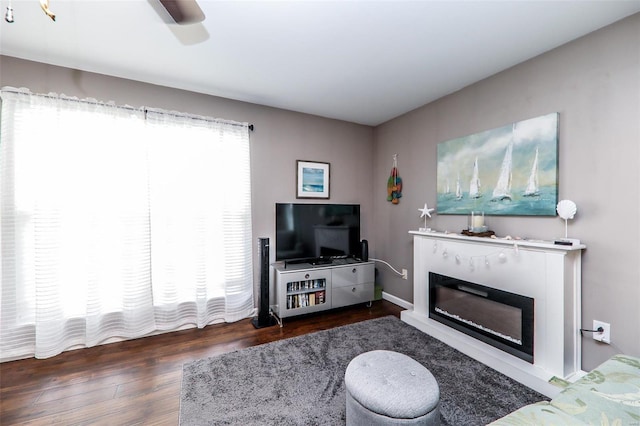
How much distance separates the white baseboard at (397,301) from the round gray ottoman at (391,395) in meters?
1.97

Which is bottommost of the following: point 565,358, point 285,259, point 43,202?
point 565,358

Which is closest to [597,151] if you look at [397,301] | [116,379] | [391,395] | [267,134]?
[391,395]

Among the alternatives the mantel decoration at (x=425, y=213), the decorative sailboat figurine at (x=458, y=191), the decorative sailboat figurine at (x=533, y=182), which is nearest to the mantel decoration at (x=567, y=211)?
the decorative sailboat figurine at (x=533, y=182)

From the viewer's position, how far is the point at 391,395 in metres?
1.33

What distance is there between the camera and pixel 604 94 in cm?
184

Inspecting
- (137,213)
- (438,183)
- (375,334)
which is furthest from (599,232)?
(137,213)

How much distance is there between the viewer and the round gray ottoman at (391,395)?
128 cm

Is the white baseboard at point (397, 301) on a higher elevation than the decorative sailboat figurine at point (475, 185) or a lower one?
lower

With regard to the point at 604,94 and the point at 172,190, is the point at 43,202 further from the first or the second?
the point at 604,94

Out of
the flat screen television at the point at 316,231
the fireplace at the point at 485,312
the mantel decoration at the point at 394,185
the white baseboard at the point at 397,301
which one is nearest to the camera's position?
the fireplace at the point at 485,312

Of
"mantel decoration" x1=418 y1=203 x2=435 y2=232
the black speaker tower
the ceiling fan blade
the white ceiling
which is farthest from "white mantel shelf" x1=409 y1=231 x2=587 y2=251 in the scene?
the ceiling fan blade

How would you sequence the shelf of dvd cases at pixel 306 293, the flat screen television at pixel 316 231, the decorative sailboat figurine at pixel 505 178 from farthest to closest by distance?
1. the flat screen television at pixel 316 231
2. the shelf of dvd cases at pixel 306 293
3. the decorative sailboat figurine at pixel 505 178

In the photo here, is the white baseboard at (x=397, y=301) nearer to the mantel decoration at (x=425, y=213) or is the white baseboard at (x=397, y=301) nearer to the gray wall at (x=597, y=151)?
the mantel decoration at (x=425, y=213)

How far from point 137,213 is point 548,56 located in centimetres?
384
